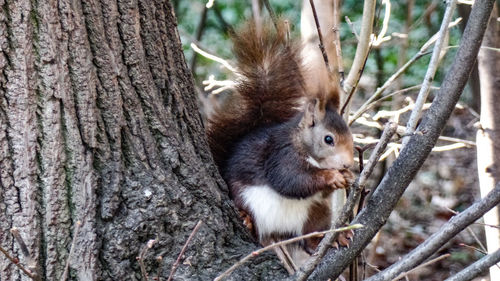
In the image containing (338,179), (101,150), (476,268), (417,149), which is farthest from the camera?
(338,179)

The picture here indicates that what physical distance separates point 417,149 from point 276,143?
0.86 meters

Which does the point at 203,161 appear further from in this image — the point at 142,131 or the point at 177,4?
the point at 177,4

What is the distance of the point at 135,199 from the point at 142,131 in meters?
0.15

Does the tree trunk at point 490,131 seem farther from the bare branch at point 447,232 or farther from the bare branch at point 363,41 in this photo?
the bare branch at point 447,232

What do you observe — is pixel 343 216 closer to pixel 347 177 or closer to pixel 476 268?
pixel 476 268

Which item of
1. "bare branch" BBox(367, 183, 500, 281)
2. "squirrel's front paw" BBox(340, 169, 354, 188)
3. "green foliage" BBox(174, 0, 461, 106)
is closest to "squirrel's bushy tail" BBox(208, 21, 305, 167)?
"squirrel's front paw" BBox(340, 169, 354, 188)

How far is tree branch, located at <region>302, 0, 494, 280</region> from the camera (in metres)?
1.40

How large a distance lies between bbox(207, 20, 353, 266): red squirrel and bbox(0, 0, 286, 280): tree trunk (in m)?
0.46

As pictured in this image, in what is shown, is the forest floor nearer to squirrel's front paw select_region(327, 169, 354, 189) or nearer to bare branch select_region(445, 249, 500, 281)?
squirrel's front paw select_region(327, 169, 354, 189)

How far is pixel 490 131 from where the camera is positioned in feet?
7.86

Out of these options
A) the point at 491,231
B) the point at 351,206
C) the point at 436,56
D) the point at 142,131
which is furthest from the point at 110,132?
the point at 491,231

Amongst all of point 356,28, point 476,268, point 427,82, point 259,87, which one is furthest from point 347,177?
point 356,28

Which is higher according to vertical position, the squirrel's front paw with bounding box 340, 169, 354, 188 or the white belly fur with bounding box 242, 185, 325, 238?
the squirrel's front paw with bounding box 340, 169, 354, 188

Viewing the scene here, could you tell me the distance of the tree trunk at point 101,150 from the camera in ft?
4.75
